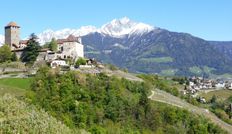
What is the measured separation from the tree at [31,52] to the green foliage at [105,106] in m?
10.3

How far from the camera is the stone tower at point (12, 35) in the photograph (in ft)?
337

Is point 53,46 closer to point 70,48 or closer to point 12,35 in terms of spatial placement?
point 70,48

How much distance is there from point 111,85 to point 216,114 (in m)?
33.8

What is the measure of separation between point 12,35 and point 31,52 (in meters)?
10.5

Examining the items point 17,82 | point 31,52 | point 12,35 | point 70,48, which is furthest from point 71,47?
point 17,82

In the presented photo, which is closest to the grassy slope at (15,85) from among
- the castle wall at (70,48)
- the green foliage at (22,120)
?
the castle wall at (70,48)

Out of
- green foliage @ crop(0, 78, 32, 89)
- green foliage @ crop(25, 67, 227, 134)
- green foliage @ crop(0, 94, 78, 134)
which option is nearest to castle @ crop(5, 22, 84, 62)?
green foliage @ crop(0, 78, 32, 89)

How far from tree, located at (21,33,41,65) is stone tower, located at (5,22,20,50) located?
6364 mm

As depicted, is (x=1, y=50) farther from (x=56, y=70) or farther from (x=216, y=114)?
(x=216, y=114)

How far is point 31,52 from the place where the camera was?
95938 millimetres

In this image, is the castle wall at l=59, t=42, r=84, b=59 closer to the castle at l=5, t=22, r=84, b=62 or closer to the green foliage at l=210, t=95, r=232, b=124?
the castle at l=5, t=22, r=84, b=62

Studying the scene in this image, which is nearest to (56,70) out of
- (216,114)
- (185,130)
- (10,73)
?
(10,73)

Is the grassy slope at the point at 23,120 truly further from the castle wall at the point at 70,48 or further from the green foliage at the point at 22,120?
the castle wall at the point at 70,48

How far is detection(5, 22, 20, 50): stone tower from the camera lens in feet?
337
